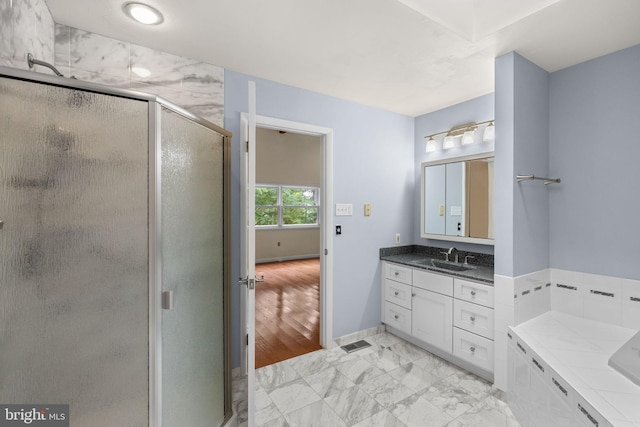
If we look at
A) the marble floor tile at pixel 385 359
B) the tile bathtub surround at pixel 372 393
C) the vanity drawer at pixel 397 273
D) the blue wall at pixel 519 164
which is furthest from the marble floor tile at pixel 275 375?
the blue wall at pixel 519 164

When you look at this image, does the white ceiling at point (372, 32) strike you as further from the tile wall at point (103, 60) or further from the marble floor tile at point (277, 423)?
the marble floor tile at point (277, 423)

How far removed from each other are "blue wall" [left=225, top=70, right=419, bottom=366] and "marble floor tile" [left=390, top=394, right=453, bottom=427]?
38.4 inches

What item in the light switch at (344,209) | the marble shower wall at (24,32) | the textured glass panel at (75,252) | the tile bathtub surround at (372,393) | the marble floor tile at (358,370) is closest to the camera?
the textured glass panel at (75,252)

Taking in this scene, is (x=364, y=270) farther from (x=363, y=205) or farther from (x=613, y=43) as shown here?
(x=613, y=43)

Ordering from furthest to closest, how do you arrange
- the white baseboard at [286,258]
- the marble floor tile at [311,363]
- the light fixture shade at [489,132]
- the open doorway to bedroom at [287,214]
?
the white baseboard at [286,258] < the open doorway to bedroom at [287,214] < the light fixture shade at [489,132] < the marble floor tile at [311,363]

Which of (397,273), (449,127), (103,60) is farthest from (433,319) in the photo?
(103,60)

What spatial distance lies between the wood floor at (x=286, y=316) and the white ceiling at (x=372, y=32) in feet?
8.22

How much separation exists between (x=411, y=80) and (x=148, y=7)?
1926 mm

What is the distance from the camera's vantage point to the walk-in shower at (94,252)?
0.89 metres

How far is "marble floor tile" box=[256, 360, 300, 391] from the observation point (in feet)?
7.08

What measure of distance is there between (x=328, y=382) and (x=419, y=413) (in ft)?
2.27

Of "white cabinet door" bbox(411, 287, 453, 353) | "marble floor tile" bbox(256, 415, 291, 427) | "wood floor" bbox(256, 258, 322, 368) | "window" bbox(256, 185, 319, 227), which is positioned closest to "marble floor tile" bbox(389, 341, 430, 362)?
"white cabinet door" bbox(411, 287, 453, 353)

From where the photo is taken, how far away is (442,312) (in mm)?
2459

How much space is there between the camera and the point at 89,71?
1715 mm
